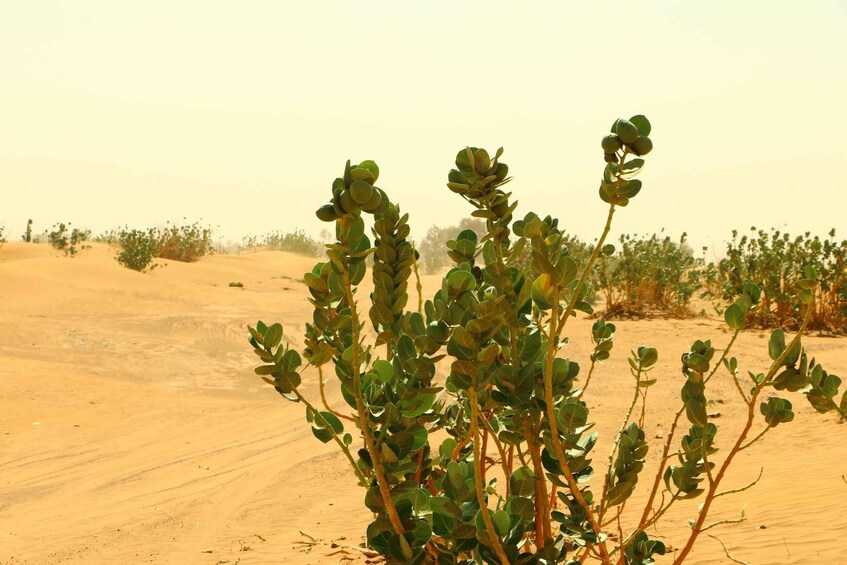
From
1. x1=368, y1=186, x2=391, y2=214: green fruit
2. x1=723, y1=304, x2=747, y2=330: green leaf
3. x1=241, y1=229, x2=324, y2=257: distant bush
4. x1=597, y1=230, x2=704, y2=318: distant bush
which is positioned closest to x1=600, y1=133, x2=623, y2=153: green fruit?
x1=368, y1=186, x2=391, y2=214: green fruit

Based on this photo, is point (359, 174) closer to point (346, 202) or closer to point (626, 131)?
point (346, 202)

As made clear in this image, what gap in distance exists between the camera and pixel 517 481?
82.7 inches

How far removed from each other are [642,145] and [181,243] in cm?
2662

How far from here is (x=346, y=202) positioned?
132 cm

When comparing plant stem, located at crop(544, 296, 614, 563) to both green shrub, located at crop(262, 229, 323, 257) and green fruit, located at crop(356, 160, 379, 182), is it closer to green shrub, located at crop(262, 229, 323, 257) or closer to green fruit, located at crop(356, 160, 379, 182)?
green fruit, located at crop(356, 160, 379, 182)

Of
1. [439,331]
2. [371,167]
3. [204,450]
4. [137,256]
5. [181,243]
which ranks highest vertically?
[371,167]

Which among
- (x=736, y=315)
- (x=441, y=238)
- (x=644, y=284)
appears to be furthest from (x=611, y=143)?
(x=441, y=238)

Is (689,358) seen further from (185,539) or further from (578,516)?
(185,539)

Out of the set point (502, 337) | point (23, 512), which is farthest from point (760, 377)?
point (23, 512)

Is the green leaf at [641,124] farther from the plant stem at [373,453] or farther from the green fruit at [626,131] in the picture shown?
the plant stem at [373,453]

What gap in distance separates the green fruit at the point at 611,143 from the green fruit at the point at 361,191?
55cm

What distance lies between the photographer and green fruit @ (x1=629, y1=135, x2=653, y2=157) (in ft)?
5.04

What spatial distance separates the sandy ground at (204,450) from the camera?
14.3ft

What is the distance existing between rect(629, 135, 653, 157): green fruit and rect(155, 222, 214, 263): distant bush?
25849 millimetres
